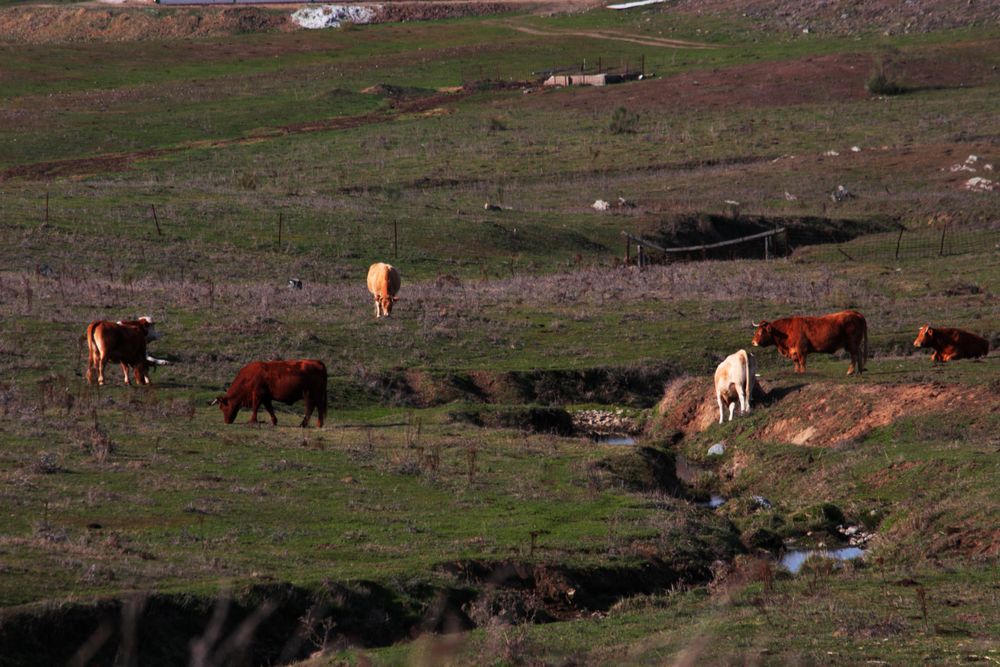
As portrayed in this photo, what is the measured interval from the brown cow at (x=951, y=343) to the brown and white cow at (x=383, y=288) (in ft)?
39.8

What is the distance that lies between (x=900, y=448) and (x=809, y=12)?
108501 millimetres

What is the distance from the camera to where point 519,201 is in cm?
6147

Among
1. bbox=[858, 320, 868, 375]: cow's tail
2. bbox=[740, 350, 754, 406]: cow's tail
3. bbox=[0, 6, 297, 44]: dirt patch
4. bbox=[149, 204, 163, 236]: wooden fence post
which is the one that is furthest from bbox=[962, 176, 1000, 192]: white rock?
bbox=[0, 6, 297, 44]: dirt patch

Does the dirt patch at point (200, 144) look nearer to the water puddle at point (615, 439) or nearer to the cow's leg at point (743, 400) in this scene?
the water puddle at point (615, 439)

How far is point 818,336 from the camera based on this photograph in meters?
29.8

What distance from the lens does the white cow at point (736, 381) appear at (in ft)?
87.8

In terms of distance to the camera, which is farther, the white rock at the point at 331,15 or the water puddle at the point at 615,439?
the white rock at the point at 331,15

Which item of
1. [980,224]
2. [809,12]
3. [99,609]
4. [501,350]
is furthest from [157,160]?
[809,12]

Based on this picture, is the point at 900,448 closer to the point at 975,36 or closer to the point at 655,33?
the point at 975,36

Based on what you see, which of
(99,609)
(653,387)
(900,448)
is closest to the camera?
(99,609)

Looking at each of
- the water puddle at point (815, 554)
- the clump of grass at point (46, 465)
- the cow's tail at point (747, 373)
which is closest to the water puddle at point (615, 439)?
the cow's tail at point (747, 373)

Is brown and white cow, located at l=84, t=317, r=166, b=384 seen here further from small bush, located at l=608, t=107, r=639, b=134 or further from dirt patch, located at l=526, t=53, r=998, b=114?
dirt patch, located at l=526, t=53, r=998, b=114

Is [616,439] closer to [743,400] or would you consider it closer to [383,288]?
[743,400]

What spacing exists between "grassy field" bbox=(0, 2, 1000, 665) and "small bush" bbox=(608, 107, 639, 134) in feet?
6.07
